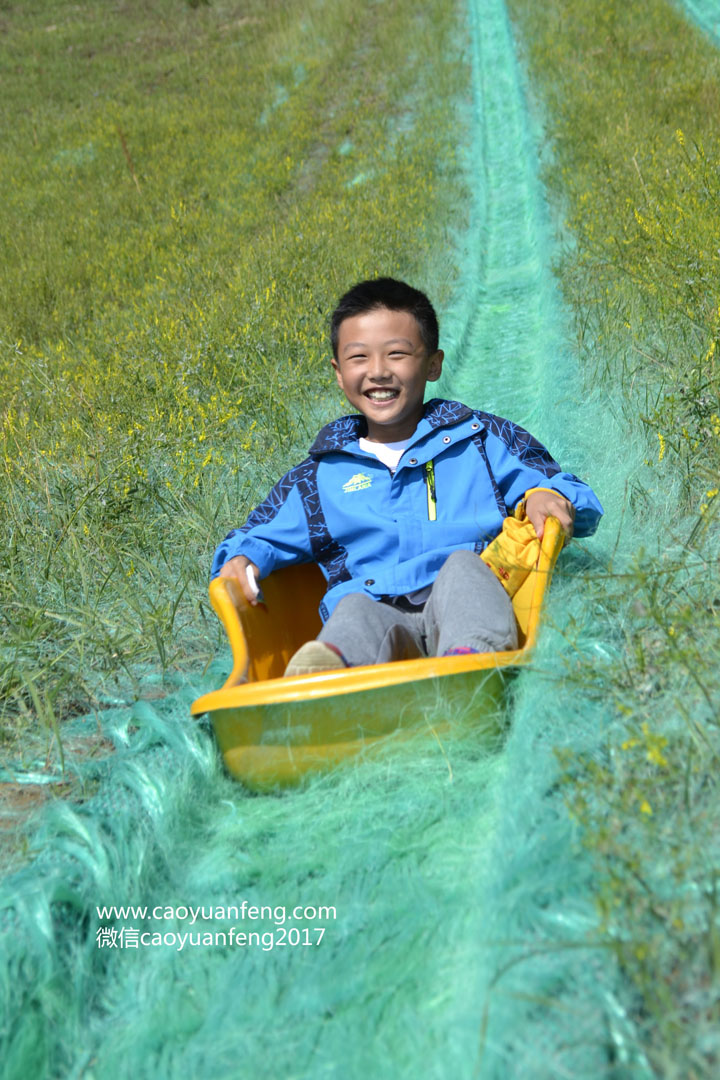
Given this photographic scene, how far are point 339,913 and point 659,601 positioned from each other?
90 cm

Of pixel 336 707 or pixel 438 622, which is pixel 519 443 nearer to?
pixel 438 622

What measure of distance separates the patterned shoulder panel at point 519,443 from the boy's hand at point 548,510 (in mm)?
210

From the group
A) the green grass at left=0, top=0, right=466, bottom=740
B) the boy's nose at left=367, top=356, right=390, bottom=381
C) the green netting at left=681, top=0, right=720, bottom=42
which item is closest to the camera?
the boy's nose at left=367, top=356, right=390, bottom=381

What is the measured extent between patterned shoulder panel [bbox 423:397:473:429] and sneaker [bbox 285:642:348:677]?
85 cm

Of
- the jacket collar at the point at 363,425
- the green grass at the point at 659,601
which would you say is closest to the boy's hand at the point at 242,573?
the jacket collar at the point at 363,425

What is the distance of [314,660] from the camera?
196 cm

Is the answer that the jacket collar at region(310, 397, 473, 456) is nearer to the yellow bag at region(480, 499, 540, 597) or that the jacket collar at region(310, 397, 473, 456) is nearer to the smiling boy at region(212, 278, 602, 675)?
the smiling boy at region(212, 278, 602, 675)

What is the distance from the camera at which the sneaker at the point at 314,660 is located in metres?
1.94

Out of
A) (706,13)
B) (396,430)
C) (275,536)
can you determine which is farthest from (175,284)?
(706,13)

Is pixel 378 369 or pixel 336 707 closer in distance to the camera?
pixel 336 707

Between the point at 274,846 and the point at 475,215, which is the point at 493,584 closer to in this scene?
the point at 274,846

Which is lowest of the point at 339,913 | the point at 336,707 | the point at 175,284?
the point at 339,913

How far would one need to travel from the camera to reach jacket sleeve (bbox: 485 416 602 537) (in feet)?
8.09

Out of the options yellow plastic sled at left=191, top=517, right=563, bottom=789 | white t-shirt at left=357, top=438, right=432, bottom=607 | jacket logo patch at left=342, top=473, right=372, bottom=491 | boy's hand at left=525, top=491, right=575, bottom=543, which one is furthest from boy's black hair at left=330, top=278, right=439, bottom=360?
yellow plastic sled at left=191, top=517, right=563, bottom=789
